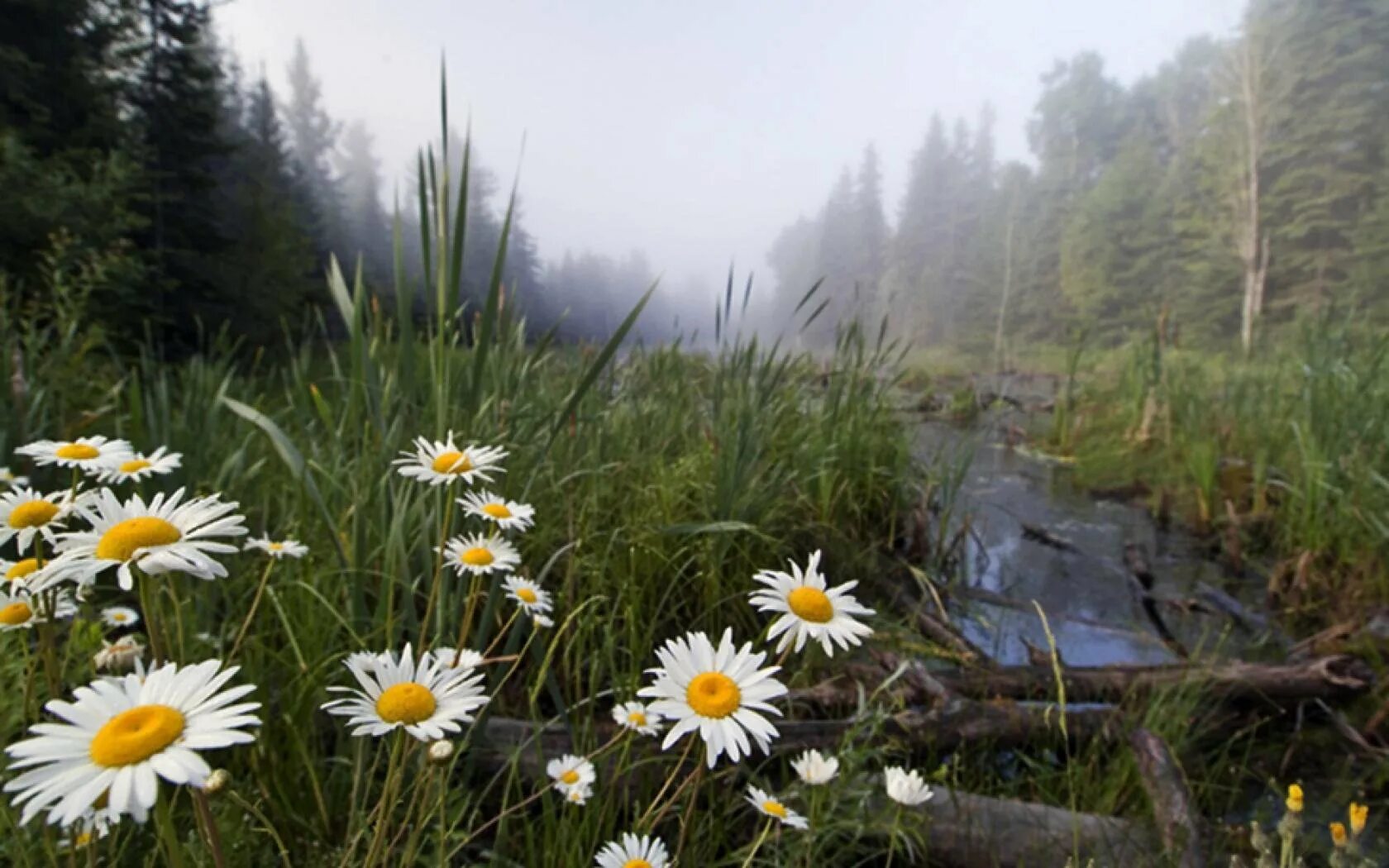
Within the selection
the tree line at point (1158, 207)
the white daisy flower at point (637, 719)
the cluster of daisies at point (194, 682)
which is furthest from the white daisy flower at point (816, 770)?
the tree line at point (1158, 207)

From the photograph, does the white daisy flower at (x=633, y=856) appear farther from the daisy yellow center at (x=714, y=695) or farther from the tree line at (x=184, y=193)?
the tree line at (x=184, y=193)

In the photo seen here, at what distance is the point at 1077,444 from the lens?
307cm

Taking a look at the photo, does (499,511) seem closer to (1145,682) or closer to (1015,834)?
(1015,834)

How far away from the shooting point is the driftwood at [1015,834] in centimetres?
58

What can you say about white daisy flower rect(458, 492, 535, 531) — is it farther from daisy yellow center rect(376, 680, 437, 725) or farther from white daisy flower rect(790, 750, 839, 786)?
white daisy flower rect(790, 750, 839, 786)

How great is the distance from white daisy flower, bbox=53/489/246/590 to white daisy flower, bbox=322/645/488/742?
0.23 ft

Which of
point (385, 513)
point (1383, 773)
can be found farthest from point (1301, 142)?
point (385, 513)

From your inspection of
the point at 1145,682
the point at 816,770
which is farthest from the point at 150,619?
the point at 1145,682

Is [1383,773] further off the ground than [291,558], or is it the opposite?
[291,558]

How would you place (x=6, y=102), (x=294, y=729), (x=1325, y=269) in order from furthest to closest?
1. (x=1325, y=269)
2. (x=6, y=102)
3. (x=294, y=729)

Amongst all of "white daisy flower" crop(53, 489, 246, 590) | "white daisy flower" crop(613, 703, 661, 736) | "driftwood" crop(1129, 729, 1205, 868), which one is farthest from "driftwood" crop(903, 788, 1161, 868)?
"white daisy flower" crop(53, 489, 246, 590)

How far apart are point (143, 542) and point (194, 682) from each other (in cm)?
9

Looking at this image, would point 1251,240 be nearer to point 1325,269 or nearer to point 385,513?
point 1325,269

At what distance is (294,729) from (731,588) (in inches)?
22.6
